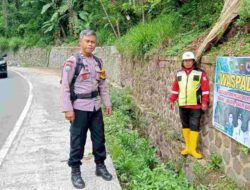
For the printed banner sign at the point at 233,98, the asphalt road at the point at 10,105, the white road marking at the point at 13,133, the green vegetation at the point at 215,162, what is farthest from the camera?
the asphalt road at the point at 10,105

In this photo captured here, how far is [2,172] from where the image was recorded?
552cm

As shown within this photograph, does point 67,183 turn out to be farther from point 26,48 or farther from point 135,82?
point 26,48

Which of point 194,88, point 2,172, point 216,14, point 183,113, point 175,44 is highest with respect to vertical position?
point 216,14

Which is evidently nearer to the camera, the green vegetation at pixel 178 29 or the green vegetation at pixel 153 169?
the green vegetation at pixel 153 169

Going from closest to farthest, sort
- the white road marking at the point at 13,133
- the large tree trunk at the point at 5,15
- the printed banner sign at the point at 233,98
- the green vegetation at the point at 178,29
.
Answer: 1. the printed banner sign at the point at 233,98
2. the white road marking at the point at 13,133
3. the green vegetation at the point at 178,29
4. the large tree trunk at the point at 5,15

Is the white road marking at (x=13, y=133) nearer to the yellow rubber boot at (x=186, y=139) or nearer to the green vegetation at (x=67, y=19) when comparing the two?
the yellow rubber boot at (x=186, y=139)

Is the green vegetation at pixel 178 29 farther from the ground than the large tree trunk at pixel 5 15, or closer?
closer

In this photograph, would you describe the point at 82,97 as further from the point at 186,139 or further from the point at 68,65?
the point at 186,139

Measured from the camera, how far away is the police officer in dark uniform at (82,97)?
15.3ft

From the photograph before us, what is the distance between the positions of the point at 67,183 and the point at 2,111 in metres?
6.47

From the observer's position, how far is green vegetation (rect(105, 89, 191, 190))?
508 cm

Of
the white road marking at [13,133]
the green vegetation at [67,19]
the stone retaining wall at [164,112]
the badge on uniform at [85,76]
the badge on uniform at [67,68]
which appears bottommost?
the white road marking at [13,133]

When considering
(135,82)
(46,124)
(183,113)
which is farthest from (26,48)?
(183,113)

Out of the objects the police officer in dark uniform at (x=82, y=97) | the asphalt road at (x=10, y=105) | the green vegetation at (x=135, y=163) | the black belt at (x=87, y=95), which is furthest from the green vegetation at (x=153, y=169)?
the asphalt road at (x=10, y=105)
